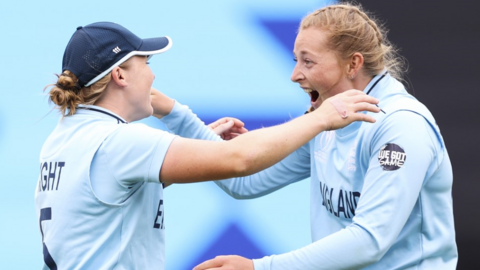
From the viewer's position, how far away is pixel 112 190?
1.81 m

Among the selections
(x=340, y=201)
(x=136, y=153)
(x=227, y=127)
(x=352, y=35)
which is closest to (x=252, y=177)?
(x=227, y=127)

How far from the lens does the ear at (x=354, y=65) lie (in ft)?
7.23

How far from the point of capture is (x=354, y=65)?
222 centimetres

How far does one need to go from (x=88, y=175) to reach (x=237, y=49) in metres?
1.61

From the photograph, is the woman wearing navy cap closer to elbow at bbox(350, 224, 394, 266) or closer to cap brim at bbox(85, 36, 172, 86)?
cap brim at bbox(85, 36, 172, 86)

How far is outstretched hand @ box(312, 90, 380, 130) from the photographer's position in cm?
181

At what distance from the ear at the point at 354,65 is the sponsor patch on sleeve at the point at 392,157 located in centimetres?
34

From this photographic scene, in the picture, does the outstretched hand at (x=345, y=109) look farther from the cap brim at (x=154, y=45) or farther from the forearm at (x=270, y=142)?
the cap brim at (x=154, y=45)

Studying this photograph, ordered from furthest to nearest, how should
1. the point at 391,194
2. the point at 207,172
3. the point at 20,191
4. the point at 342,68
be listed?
the point at 20,191 < the point at 342,68 < the point at 391,194 < the point at 207,172

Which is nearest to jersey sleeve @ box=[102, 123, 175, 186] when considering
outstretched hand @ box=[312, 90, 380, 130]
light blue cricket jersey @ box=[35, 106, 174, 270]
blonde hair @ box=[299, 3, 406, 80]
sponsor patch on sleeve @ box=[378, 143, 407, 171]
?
light blue cricket jersey @ box=[35, 106, 174, 270]

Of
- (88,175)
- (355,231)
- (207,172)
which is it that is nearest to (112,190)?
(88,175)

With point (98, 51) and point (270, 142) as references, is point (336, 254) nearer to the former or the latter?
point (270, 142)

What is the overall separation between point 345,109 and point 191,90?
150cm

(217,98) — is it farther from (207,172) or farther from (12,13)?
(207,172)
